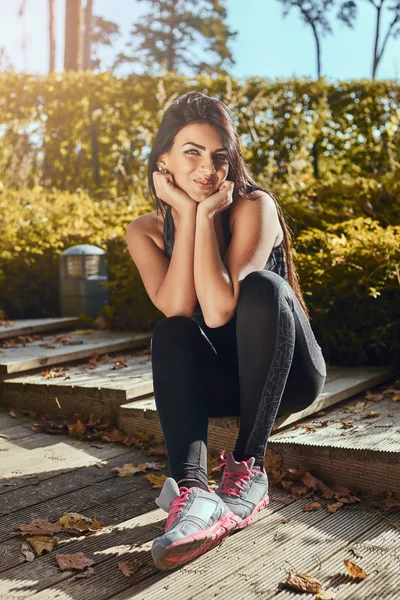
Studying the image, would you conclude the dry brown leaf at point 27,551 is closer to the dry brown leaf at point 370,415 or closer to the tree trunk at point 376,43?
the dry brown leaf at point 370,415

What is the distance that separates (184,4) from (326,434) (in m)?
26.9

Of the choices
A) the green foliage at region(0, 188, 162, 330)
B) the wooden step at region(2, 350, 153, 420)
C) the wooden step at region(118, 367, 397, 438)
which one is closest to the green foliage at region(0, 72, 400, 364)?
the green foliage at region(0, 188, 162, 330)

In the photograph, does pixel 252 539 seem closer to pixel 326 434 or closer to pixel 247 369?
pixel 247 369

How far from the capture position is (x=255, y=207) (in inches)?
107

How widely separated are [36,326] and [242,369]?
3268 mm

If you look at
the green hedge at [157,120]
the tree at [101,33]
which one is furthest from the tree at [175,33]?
the green hedge at [157,120]

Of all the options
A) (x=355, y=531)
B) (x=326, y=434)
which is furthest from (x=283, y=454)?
(x=355, y=531)

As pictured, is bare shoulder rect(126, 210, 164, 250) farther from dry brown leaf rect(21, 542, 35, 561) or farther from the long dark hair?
dry brown leaf rect(21, 542, 35, 561)

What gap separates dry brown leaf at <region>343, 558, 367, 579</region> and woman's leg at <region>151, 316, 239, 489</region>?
512mm

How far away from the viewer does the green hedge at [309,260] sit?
419 centimetres

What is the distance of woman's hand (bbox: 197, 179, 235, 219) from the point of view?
270cm

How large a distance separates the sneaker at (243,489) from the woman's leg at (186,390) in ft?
0.39

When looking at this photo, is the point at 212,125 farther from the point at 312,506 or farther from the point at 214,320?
the point at 312,506

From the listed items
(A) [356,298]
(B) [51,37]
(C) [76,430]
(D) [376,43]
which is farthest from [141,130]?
(B) [51,37]
